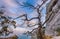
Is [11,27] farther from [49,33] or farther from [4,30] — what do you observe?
[49,33]

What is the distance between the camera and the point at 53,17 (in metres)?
1.96

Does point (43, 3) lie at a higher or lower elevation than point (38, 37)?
higher

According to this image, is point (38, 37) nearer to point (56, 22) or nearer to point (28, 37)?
point (28, 37)

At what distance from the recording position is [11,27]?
1.91m

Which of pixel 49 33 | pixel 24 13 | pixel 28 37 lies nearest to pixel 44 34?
pixel 49 33

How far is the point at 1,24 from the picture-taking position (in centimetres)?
189

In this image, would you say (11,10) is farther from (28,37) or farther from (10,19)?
(28,37)

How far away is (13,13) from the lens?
1.92 m

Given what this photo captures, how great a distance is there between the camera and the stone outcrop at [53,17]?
1.93m

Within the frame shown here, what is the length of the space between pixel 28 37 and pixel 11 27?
0.23 metres

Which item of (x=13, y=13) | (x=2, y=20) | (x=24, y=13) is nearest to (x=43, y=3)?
(x=24, y=13)

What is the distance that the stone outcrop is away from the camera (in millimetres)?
1931

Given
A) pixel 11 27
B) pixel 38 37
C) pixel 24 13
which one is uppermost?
pixel 24 13

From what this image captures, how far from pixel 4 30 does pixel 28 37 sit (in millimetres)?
296
